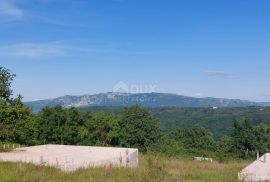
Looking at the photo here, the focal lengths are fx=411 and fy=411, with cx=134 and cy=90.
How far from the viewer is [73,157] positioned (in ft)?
61.1

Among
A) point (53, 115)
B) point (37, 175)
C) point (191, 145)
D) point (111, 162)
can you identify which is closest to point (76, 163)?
point (111, 162)

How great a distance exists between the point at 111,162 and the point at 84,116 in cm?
4047

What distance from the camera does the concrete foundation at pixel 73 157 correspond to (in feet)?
53.8

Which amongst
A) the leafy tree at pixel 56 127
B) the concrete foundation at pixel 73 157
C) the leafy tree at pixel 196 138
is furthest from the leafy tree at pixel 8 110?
the leafy tree at pixel 196 138

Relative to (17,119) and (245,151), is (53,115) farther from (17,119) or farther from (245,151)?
(245,151)

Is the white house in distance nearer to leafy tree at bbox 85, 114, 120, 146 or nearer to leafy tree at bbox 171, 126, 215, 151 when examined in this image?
leafy tree at bbox 85, 114, 120, 146

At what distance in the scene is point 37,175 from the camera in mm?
12852

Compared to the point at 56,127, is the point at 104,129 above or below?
below

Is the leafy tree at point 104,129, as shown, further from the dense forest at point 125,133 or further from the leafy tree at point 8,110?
the leafy tree at point 8,110

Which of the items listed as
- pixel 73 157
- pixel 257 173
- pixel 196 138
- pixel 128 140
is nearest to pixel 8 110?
pixel 73 157

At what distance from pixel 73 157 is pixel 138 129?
40118mm

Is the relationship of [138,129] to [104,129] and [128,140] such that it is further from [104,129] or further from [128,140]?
[104,129]

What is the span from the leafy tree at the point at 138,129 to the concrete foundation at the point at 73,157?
3449cm

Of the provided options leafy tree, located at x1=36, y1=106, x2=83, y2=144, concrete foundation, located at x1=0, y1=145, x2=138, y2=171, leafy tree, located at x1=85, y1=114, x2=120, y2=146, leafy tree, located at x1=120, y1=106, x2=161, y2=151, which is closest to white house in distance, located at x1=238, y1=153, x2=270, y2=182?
concrete foundation, located at x1=0, y1=145, x2=138, y2=171
